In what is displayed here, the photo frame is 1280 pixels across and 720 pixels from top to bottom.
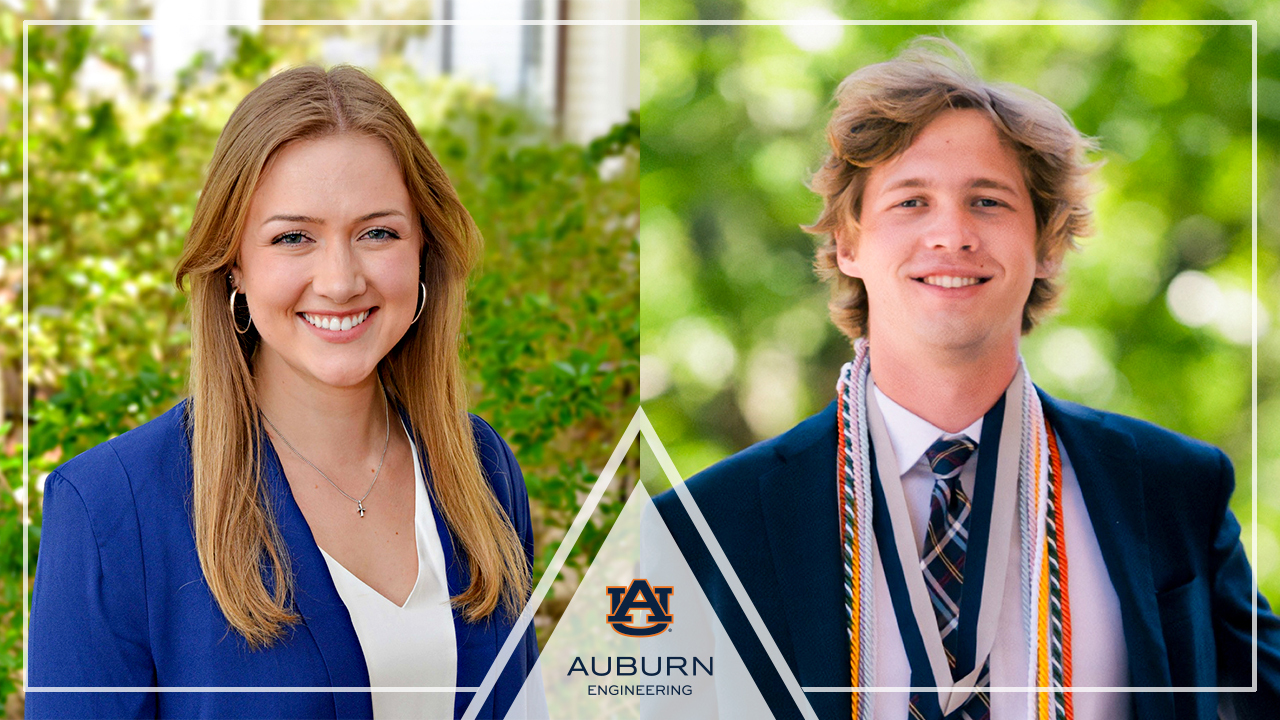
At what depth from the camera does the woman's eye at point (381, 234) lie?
5.89 feet

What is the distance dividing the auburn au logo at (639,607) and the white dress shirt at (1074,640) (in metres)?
0.41

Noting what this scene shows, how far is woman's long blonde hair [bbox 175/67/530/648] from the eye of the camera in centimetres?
170

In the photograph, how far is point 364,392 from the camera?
76.8 inches

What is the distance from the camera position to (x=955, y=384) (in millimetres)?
1964

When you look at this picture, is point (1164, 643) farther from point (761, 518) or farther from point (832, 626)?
point (761, 518)

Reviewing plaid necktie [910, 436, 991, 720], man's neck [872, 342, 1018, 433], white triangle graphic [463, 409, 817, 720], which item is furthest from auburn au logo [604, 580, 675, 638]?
man's neck [872, 342, 1018, 433]

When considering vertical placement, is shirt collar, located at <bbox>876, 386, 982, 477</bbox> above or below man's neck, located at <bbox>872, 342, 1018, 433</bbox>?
below

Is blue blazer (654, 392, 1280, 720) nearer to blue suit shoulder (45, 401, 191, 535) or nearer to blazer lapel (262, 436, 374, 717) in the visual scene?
Result: blazer lapel (262, 436, 374, 717)

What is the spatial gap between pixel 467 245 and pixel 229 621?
77cm

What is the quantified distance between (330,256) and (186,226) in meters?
1.90

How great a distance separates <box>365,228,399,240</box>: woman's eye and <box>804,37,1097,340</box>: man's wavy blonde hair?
781mm

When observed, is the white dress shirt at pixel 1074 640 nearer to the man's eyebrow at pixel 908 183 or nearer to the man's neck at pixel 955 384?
the man's neck at pixel 955 384

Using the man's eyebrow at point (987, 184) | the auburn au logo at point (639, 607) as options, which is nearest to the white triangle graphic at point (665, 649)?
the auburn au logo at point (639, 607)

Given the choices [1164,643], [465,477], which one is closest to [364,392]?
[465,477]
